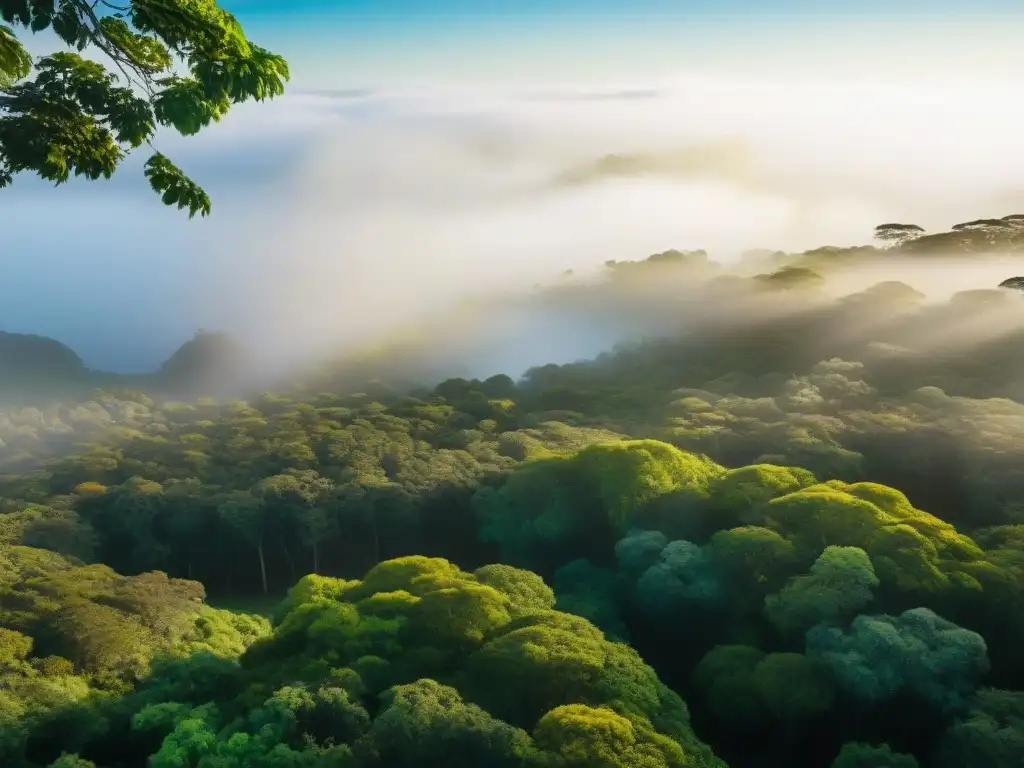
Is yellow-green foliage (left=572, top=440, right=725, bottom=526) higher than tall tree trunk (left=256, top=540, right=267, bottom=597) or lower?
higher

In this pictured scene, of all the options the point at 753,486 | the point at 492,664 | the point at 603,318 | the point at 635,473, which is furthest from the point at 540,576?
the point at 603,318

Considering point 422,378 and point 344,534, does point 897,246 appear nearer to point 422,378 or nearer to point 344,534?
point 422,378

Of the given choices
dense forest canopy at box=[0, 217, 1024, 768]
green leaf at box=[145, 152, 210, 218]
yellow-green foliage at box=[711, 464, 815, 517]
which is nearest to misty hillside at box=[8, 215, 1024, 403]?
dense forest canopy at box=[0, 217, 1024, 768]

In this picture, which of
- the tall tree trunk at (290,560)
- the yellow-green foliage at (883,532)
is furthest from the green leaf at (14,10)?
the tall tree trunk at (290,560)

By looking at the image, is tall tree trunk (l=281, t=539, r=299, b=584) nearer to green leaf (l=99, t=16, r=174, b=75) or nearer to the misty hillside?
green leaf (l=99, t=16, r=174, b=75)

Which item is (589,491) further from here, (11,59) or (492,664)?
(11,59)

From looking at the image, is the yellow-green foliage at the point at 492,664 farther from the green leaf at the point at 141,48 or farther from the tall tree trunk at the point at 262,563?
the tall tree trunk at the point at 262,563
